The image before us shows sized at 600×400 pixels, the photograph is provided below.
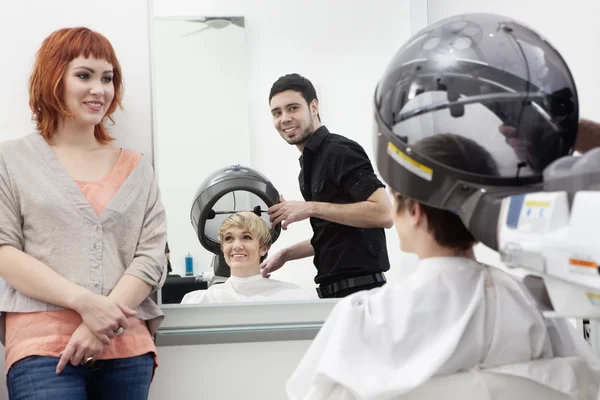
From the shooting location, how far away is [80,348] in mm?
2074

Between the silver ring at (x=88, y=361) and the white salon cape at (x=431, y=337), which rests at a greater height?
the white salon cape at (x=431, y=337)

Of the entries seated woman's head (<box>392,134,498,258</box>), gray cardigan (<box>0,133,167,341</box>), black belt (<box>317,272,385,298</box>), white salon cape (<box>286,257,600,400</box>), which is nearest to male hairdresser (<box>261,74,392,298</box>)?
black belt (<box>317,272,385,298</box>)

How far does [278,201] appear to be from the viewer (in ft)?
9.04

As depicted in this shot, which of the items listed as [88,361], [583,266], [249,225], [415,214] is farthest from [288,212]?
[583,266]

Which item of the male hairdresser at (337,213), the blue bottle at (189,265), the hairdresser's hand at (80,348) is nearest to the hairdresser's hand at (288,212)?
the male hairdresser at (337,213)

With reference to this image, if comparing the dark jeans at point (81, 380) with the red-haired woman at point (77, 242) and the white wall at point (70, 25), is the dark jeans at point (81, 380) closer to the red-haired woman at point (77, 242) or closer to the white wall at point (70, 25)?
the red-haired woman at point (77, 242)

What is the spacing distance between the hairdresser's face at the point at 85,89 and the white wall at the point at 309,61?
49 cm

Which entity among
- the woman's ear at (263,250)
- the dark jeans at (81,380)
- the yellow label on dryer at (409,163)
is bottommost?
the dark jeans at (81,380)

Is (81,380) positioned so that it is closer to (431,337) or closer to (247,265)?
(247,265)

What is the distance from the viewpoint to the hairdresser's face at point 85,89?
2307 millimetres

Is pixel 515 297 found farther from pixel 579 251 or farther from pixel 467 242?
pixel 579 251

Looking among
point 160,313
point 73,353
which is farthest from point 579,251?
point 160,313

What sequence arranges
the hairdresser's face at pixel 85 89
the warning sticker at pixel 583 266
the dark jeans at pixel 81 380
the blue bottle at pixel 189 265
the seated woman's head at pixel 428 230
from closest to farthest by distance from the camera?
the warning sticker at pixel 583 266
the seated woman's head at pixel 428 230
the dark jeans at pixel 81 380
the hairdresser's face at pixel 85 89
the blue bottle at pixel 189 265

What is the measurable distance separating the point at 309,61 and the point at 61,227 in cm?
116
